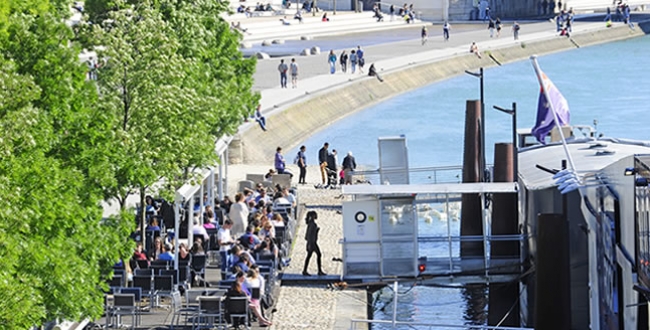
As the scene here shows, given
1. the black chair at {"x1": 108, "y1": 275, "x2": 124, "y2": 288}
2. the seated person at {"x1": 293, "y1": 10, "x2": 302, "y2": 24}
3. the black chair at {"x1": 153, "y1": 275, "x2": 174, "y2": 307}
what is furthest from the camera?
the seated person at {"x1": 293, "y1": 10, "x2": 302, "y2": 24}

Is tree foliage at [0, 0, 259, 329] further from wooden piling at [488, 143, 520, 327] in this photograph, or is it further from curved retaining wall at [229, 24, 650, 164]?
curved retaining wall at [229, 24, 650, 164]

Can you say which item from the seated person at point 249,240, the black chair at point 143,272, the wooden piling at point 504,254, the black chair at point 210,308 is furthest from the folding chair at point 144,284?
the wooden piling at point 504,254

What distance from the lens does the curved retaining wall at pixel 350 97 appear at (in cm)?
4909

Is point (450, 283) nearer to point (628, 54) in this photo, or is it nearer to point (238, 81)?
point (238, 81)

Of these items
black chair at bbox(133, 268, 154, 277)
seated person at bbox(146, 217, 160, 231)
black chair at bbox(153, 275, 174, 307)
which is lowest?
black chair at bbox(153, 275, 174, 307)

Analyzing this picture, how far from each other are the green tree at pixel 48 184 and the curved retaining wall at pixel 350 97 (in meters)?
26.0

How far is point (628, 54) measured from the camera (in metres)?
106

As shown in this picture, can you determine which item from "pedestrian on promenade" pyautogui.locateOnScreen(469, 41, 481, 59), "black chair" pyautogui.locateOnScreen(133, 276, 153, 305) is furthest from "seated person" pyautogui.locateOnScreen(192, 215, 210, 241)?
"pedestrian on promenade" pyautogui.locateOnScreen(469, 41, 481, 59)

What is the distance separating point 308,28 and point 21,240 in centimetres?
8637

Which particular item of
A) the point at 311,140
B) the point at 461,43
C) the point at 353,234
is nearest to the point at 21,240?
the point at 353,234

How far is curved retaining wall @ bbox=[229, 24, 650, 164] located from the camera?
49094 mm

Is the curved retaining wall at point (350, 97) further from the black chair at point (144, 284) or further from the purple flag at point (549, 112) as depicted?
the black chair at point (144, 284)

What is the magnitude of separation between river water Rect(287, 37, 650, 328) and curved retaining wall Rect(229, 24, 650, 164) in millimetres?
465

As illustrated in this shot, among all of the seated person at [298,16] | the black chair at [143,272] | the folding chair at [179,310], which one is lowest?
the folding chair at [179,310]
